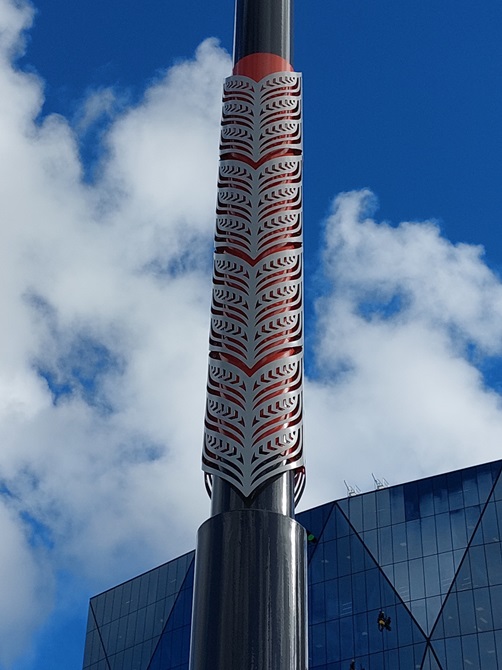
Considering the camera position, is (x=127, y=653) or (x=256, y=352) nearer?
(x=256, y=352)

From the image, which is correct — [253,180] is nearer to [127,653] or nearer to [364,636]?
[364,636]

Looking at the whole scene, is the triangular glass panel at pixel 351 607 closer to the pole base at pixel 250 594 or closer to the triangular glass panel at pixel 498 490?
the triangular glass panel at pixel 498 490

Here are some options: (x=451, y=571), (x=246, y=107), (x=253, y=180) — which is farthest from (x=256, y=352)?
(x=451, y=571)

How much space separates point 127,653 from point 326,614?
52.7ft

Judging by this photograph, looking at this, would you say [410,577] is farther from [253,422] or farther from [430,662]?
[253,422]

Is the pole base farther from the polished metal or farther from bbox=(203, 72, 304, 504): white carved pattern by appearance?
the polished metal

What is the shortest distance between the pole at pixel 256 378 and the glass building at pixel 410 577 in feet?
171

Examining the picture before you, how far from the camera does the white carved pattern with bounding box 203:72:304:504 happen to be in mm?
9234

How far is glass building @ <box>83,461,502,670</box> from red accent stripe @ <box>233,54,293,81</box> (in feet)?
170

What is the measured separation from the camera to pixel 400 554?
208 ft

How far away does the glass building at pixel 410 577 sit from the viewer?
59938mm

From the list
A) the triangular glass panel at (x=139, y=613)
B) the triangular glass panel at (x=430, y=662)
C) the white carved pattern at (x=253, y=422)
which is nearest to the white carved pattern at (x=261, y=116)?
the white carved pattern at (x=253, y=422)

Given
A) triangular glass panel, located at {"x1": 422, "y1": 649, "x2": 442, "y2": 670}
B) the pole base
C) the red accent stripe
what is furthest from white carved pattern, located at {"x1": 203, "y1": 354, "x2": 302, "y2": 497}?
triangular glass panel, located at {"x1": 422, "y1": 649, "x2": 442, "y2": 670}

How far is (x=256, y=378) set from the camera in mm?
9461
